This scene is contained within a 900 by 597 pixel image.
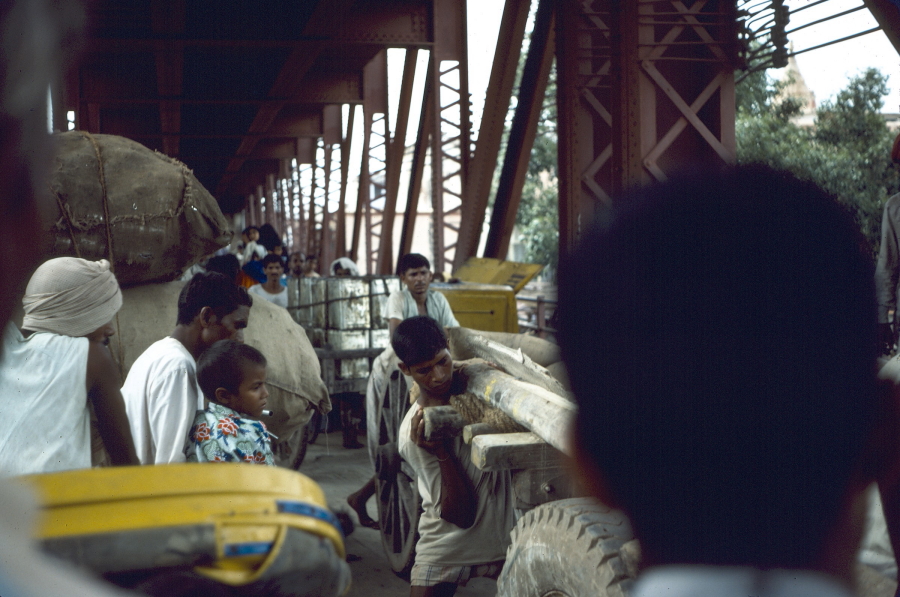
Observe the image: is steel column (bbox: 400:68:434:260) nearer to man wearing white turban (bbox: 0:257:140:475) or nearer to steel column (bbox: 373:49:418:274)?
steel column (bbox: 373:49:418:274)

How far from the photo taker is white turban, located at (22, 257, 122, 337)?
6.10 feet

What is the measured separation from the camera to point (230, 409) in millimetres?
2420

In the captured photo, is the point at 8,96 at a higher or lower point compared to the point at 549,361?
higher

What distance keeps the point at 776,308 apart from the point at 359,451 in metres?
7.04

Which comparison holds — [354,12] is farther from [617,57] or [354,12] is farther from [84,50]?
[84,50]

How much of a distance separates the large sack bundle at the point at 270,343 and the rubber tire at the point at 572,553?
2.06 m

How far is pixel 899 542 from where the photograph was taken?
3.26ft

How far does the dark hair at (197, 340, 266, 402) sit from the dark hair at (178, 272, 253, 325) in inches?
10.6

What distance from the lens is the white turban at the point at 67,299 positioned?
186cm

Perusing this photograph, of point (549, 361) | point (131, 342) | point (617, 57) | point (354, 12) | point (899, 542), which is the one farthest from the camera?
point (354, 12)

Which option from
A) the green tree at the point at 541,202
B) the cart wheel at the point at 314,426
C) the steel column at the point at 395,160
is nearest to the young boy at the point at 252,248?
the steel column at the point at 395,160

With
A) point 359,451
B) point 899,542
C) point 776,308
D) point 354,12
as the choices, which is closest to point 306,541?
point 776,308

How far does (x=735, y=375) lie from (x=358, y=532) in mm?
4864

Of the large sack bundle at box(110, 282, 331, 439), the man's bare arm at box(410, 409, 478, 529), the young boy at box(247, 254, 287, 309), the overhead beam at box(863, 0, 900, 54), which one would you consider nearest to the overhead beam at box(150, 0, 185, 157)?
the young boy at box(247, 254, 287, 309)
